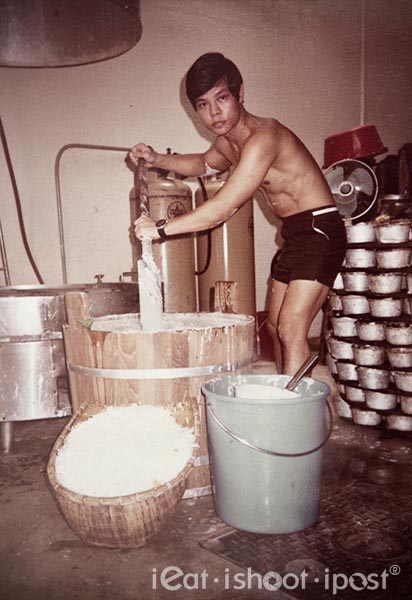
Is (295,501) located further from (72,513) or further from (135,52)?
(135,52)

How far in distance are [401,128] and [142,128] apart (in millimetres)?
5016

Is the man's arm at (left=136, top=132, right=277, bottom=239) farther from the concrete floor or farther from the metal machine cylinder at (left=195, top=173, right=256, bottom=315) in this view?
the metal machine cylinder at (left=195, top=173, right=256, bottom=315)

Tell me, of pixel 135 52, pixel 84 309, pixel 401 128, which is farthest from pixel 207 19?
pixel 84 309

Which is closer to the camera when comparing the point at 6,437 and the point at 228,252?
the point at 6,437

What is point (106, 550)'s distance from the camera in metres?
2.09

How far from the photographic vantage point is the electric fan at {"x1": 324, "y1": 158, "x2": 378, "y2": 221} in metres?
4.72

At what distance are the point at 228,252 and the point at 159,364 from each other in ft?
11.1

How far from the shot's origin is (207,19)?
6.41m

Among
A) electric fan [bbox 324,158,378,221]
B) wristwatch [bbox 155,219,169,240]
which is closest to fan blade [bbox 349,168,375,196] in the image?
electric fan [bbox 324,158,378,221]

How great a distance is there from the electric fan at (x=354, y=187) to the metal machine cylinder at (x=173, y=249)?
4.97 ft

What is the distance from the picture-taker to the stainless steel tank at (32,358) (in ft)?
10.2

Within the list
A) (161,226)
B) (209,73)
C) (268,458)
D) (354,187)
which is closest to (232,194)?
(161,226)

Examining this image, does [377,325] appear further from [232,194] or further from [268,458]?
[268,458]

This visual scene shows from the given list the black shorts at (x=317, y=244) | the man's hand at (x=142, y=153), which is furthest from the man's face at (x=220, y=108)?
the black shorts at (x=317, y=244)
